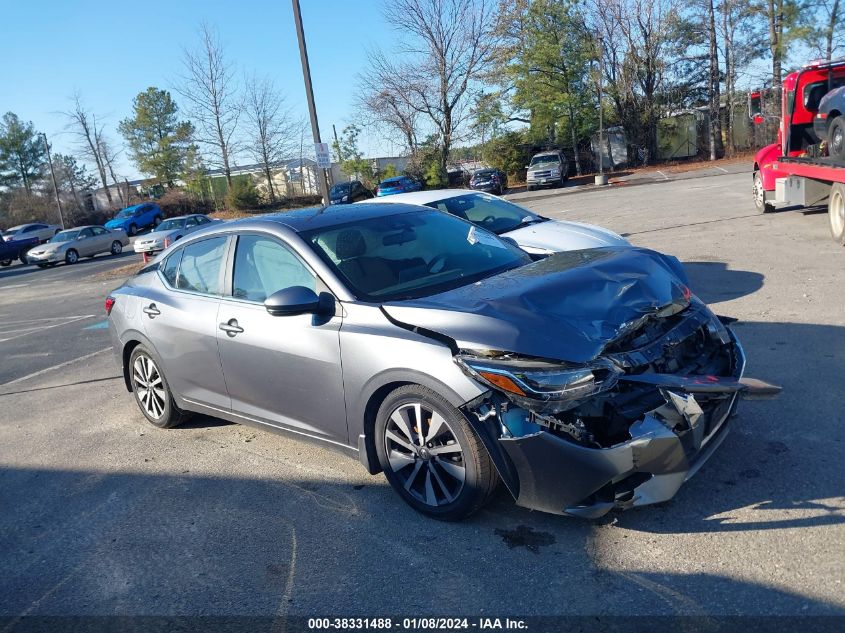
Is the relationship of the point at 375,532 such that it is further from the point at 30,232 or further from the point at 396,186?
the point at 30,232

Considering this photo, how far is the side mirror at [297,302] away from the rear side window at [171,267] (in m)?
1.77

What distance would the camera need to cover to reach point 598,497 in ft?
10.5

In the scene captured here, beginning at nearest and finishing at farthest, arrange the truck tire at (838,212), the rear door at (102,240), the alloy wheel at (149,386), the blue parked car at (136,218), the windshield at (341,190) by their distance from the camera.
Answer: the alloy wheel at (149,386), the truck tire at (838,212), the rear door at (102,240), the windshield at (341,190), the blue parked car at (136,218)

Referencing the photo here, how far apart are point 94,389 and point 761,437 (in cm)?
630

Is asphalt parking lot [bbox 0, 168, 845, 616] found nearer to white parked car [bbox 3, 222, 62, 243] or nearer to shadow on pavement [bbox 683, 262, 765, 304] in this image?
shadow on pavement [bbox 683, 262, 765, 304]

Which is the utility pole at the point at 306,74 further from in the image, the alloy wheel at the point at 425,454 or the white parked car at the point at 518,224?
the alloy wheel at the point at 425,454

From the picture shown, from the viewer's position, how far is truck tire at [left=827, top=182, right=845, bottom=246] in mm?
9703

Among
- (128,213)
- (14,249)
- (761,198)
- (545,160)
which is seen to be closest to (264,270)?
(761,198)

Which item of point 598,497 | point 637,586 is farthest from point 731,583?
point 598,497

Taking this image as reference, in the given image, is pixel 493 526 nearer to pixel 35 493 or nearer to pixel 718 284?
pixel 35 493


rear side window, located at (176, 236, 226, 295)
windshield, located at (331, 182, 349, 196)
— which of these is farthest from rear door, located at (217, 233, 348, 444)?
windshield, located at (331, 182, 349, 196)

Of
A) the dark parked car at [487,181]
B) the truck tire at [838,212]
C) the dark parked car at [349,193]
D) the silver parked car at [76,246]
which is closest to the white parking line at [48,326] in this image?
the truck tire at [838,212]

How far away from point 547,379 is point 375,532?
128 cm

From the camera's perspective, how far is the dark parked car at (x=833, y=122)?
10.2 metres
